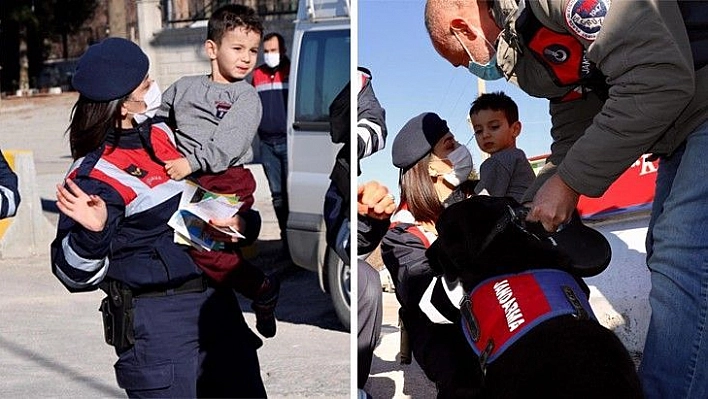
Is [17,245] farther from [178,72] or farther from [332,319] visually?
[332,319]

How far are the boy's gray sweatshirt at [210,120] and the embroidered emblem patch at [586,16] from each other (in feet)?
2.92

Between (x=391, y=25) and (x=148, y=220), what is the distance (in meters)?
0.72

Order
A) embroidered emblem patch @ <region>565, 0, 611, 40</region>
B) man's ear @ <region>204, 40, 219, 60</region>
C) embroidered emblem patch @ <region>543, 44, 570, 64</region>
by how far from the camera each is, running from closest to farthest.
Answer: embroidered emblem patch @ <region>565, 0, 611, 40</region>
embroidered emblem patch @ <region>543, 44, 570, 64</region>
man's ear @ <region>204, 40, 219, 60</region>

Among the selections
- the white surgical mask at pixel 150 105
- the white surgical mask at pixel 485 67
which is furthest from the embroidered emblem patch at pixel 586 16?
the white surgical mask at pixel 150 105

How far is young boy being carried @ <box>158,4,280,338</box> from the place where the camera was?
2.32 metres

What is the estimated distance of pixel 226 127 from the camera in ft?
7.66

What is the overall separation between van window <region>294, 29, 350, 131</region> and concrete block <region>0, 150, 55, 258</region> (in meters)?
0.70

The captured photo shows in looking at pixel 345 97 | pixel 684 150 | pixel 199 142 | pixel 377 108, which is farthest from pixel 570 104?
pixel 199 142

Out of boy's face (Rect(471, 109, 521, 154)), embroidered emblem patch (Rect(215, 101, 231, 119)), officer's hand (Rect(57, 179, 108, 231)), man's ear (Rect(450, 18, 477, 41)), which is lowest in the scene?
officer's hand (Rect(57, 179, 108, 231))

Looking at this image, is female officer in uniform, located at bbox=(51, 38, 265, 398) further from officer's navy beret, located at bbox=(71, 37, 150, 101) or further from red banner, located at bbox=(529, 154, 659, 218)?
red banner, located at bbox=(529, 154, 659, 218)

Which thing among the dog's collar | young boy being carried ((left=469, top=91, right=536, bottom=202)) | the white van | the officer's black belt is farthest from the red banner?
the officer's black belt

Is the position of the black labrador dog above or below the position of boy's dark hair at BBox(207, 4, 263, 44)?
below

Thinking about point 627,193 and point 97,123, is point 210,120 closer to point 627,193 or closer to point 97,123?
point 97,123

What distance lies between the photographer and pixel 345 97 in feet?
7.33
